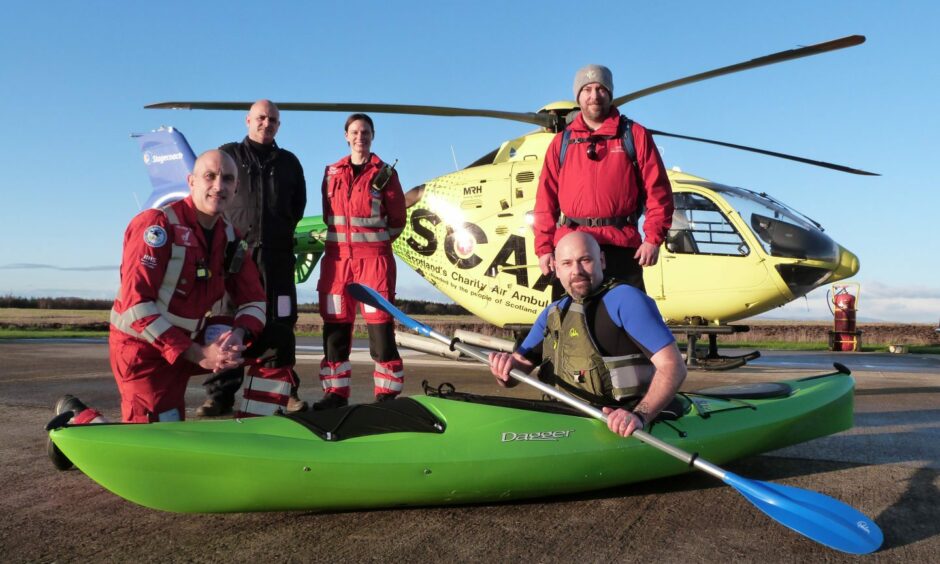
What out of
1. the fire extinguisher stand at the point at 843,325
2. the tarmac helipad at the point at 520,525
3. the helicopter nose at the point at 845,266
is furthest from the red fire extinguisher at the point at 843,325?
the tarmac helipad at the point at 520,525

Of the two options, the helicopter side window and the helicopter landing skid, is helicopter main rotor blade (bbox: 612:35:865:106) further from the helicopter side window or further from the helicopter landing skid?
the helicopter landing skid

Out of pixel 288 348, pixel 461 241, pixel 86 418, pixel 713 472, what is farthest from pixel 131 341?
pixel 461 241

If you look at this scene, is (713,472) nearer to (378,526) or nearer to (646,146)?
(378,526)

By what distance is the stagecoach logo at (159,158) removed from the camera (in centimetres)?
1004

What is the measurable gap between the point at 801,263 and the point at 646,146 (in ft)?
18.3

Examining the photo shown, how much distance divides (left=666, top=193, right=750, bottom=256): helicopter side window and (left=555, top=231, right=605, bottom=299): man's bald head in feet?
20.2

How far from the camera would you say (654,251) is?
4246 millimetres

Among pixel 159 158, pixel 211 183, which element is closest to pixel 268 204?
pixel 211 183

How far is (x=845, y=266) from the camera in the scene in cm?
914

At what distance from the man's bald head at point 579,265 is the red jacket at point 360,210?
2281 millimetres

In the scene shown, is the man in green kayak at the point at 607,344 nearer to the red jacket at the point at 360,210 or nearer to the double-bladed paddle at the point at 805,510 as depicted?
the double-bladed paddle at the point at 805,510

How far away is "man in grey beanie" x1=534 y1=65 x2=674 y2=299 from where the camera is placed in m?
4.34

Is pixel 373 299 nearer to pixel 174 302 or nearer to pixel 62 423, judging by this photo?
pixel 174 302

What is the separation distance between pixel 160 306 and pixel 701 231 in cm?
737
